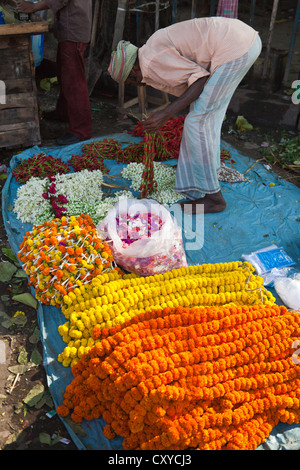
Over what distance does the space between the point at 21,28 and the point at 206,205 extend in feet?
8.03

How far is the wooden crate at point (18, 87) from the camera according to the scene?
4.21 meters

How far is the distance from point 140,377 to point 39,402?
726 millimetres

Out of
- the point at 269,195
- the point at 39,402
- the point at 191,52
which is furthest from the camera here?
the point at 269,195

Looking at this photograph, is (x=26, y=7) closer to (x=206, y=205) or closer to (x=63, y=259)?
(x=206, y=205)

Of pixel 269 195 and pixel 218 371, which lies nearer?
pixel 218 371

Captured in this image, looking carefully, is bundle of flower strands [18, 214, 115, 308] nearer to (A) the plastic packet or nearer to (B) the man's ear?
(A) the plastic packet

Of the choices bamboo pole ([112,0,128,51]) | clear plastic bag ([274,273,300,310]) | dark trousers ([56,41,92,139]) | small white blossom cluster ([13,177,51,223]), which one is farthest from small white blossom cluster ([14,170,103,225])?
bamboo pole ([112,0,128,51])

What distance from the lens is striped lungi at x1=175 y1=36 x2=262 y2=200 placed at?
3.35 m

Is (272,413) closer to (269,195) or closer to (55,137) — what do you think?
(269,195)

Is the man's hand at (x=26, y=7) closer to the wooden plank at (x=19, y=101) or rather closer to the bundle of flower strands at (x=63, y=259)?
the wooden plank at (x=19, y=101)

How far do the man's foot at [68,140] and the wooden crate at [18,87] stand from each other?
271 mm

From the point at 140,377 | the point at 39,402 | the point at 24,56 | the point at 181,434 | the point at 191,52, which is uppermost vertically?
the point at 191,52
